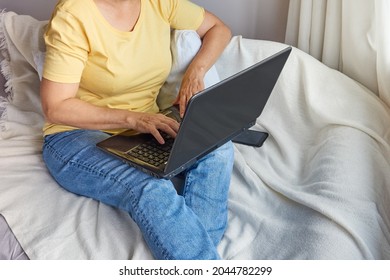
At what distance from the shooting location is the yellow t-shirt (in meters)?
1.20

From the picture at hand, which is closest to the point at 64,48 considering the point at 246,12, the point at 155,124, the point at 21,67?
the point at 155,124

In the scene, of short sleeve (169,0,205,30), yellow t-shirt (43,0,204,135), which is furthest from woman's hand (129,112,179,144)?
short sleeve (169,0,205,30)

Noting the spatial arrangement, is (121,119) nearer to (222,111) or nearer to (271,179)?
(222,111)

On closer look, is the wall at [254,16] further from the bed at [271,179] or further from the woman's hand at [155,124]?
the woman's hand at [155,124]

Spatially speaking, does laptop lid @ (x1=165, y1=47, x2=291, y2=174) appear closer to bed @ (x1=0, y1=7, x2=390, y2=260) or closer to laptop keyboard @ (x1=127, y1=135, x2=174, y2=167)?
laptop keyboard @ (x1=127, y1=135, x2=174, y2=167)

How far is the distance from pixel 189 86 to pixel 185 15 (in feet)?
0.82

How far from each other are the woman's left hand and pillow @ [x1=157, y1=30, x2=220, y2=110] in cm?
7

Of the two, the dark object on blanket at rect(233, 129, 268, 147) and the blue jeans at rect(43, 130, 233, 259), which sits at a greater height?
the blue jeans at rect(43, 130, 233, 259)

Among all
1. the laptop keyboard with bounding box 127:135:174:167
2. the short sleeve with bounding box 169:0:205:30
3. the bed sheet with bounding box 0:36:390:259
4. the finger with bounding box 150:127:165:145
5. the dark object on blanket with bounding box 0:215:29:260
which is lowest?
the dark object on blanket with bounding box 0:215:29:260

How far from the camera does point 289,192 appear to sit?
1.27 meters

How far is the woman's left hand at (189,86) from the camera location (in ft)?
4.54

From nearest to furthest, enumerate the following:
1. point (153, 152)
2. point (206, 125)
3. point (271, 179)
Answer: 1. point (206, 125)
2. point (153, 152)
3. point (271, 179)

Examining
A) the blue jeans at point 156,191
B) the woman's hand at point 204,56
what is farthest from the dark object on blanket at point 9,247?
the woman's hand at point 204,56
